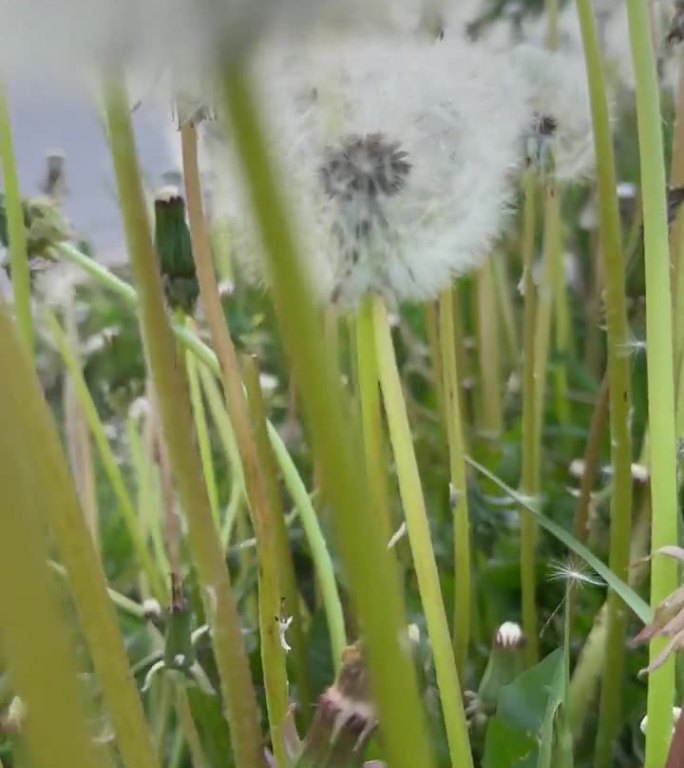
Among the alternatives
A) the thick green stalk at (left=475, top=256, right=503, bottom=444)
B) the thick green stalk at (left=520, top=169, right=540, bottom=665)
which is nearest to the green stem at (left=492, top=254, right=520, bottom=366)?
the thick green stalk at (left=475, top=256, right=503, bottom=444)

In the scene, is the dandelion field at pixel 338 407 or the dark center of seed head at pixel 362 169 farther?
A: the dark center of seed head at pixel 362 169

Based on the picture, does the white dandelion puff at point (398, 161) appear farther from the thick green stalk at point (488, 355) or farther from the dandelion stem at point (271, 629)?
the thick green stalk at point (488, 355)

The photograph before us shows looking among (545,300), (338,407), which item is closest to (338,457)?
(338,407)

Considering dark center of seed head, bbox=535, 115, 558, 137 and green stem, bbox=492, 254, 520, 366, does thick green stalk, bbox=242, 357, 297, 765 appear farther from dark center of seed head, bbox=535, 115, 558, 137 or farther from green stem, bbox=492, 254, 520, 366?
green stem, bbox=492, 254, 520, 366

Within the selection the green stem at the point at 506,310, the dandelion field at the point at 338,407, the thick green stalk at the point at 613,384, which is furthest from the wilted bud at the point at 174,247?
the green stem at the point at 506,310

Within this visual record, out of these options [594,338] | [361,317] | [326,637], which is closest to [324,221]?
[361,317]

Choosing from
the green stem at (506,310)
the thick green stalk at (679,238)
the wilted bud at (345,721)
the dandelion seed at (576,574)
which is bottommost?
the dandelion seed at (576,574)
